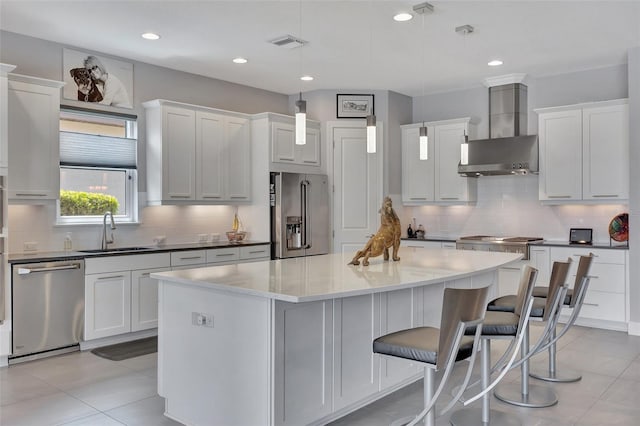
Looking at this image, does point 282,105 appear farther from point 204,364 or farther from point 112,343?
point 204,364

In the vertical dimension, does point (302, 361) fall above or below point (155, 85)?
below

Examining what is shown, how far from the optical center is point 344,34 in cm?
488

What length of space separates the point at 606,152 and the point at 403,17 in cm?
293

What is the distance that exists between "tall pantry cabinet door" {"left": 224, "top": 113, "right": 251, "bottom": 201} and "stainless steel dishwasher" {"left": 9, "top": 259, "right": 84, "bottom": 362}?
7.08ft

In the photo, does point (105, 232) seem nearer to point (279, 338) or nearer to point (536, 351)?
point (279, 338)

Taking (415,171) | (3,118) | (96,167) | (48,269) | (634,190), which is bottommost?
(48,269)

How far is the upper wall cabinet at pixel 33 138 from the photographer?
4.55 meters

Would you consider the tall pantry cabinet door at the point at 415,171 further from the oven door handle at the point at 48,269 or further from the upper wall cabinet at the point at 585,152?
the oven door handle at the point at 48,269

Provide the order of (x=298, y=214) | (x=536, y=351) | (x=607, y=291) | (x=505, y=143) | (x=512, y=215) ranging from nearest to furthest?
(x=536, y=351) < (x=607, y=291) < (x=505, y=143) < (x=298, y=214) < (x=512, y=215)

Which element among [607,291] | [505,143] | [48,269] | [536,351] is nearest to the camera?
[536,351]

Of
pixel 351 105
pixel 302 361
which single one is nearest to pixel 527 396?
pixel 302 361

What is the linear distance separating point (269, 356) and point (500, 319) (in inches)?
56.7

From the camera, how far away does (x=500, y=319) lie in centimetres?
318

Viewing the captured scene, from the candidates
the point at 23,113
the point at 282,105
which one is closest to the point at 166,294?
the point at 23,113
